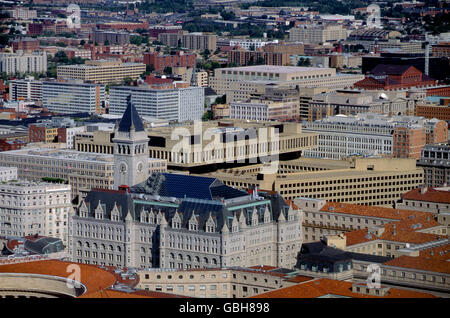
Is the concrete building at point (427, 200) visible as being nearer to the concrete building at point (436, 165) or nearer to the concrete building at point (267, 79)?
the concrete building at point (436, 165)

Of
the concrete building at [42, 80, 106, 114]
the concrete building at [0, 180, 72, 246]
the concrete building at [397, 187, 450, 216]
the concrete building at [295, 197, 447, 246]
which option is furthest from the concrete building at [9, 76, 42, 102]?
the concrete building at [295, 197, 447, 246]

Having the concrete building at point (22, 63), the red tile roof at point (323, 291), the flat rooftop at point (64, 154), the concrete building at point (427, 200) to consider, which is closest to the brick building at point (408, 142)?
the concrete building at point (427, 200)

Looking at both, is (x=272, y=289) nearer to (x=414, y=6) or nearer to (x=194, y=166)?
(x=194, y=166)

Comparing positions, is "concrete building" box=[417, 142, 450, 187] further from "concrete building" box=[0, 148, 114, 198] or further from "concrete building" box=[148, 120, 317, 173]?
"concrete building" box=[0, 148, 114, 198]

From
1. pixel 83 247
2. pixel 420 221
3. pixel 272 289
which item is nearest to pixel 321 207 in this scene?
pixel 420 221

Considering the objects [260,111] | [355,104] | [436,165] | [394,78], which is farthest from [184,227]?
[394,78]
